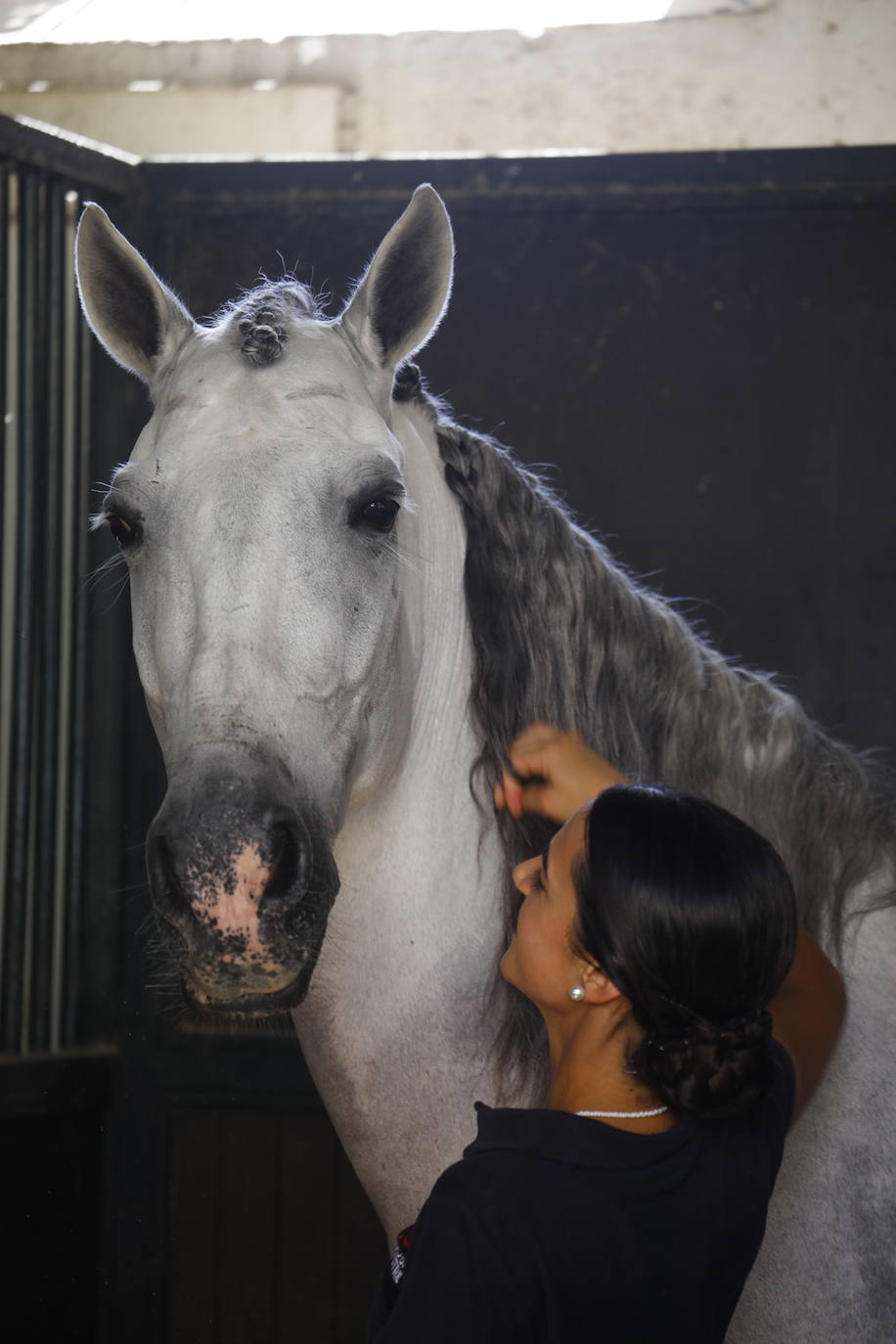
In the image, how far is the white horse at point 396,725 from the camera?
128 cm

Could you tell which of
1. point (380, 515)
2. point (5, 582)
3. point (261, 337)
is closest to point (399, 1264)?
point (380, 515)

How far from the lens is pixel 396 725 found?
5.10 feet

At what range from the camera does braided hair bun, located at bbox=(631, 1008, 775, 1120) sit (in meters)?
1.06

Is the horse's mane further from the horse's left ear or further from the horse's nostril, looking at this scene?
the horse's nostril

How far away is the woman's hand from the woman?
270 mm

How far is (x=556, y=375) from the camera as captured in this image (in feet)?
10.3

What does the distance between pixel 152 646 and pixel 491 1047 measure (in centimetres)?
70

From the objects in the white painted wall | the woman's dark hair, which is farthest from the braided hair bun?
the white painted wall

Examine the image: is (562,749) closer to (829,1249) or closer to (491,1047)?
(491,1047)

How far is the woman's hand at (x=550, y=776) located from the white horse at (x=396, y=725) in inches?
1.3

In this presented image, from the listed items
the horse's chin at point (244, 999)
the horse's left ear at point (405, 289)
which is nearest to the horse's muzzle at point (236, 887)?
the horse's chin at point (244, 999)

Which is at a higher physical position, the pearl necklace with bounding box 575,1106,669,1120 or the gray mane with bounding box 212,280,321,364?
the gray mane with bounding box 212,280,321,364

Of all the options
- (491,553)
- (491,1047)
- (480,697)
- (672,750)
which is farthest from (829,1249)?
(491,553)

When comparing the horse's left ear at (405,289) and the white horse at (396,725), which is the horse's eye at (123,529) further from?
the horse's left ear at (405,289)
